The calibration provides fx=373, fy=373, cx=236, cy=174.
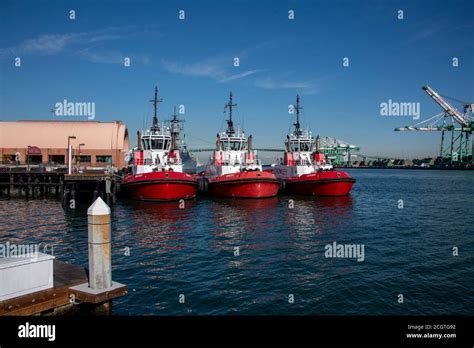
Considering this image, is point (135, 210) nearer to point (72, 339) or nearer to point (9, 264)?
point (9, 264)

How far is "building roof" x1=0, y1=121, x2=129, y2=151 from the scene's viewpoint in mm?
62625

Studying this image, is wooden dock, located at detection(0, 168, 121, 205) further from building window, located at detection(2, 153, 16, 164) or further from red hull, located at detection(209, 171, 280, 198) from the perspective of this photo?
building window, located at detection(2, 153, 16, 164)

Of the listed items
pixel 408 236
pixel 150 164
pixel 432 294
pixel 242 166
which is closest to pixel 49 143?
pixel 150 164

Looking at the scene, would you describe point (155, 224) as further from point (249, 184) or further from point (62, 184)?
point (62, 184)

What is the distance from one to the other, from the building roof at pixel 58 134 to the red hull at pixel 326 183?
3540cm

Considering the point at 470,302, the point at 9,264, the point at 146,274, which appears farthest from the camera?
the point at 146,274

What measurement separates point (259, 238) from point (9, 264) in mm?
14590

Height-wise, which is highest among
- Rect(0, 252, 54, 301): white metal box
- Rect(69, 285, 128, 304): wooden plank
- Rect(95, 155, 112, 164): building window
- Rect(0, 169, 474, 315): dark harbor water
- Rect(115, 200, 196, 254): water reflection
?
Rect(95, 155, 112, 164): building window

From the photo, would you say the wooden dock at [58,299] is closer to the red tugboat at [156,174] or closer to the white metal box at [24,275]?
the white metal box at [24,275]

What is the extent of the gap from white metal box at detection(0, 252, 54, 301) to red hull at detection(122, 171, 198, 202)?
85.1 feet

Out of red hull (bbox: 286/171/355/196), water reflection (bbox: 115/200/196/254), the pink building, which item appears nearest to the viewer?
water reflection (bbox: 115/200/196/254)

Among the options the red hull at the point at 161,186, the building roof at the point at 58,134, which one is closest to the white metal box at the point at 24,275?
the red hull at the point at 161,186

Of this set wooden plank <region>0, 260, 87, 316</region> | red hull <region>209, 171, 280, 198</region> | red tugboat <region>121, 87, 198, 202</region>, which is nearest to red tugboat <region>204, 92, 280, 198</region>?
red hull <region>209, 171, 280, 198</region>

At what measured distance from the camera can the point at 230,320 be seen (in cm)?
632
